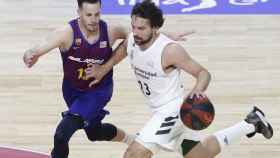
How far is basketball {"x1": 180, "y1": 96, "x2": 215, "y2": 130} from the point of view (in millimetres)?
5297

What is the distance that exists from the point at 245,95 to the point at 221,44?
163 cm

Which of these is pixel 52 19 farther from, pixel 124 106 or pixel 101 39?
pixel 101 39

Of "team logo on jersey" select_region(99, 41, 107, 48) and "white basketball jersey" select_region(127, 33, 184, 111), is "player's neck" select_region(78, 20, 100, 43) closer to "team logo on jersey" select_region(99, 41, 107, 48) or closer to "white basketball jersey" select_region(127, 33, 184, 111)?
"team logo on jersey" select_region(99, 41, 107, 48)

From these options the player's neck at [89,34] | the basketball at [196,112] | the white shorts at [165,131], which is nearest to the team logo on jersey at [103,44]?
the player's neck at [89,34]

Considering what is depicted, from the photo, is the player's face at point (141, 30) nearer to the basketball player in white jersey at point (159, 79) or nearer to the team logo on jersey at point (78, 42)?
the basketball player in white jersey at point (159, 79)

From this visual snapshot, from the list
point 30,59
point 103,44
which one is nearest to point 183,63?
point 103,44

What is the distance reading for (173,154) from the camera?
6734 millimetres

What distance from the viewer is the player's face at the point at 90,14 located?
5.52 m

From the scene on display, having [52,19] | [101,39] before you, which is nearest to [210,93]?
[101,39]

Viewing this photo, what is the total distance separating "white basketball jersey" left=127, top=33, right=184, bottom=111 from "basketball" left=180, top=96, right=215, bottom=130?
0.75 ft

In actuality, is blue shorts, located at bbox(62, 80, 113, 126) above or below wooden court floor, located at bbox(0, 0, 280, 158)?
above

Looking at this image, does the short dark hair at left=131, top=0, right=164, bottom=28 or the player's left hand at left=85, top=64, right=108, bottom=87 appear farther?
the player's left hand at left=85, top=64, right=108, bottom=87

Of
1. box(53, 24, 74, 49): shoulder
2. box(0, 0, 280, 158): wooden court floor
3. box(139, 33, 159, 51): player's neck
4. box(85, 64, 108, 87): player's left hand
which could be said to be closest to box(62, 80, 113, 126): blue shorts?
box(85, 64, 108, 87): player's left hand

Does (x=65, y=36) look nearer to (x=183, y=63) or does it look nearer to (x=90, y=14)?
(x=90, y=14)
